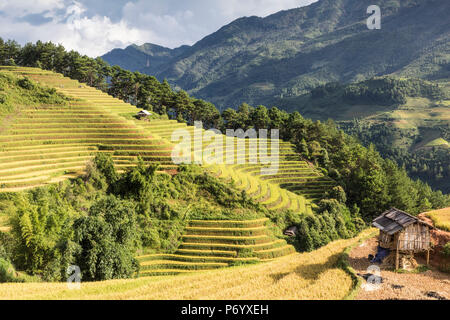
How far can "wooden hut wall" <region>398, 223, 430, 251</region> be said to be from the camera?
15680 mm

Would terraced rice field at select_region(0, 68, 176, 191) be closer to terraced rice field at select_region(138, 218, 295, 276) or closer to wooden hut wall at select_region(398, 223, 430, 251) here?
terraced rice field at select_region(138, 218, 295, 276)

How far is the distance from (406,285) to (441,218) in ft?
32.5

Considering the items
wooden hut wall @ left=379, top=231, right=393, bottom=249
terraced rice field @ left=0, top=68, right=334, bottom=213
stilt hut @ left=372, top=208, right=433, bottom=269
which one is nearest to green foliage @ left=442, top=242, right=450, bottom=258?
stilt hut @ left=372, top=208, right=433, bottom=269

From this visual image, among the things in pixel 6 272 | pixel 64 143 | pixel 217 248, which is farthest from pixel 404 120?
pixel 6 272

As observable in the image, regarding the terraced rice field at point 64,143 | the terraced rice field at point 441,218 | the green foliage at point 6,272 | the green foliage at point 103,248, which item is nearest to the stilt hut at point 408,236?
the terraced rice field at point 441,218

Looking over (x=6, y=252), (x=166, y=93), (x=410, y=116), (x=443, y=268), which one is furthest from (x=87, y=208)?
(x=410, y=116)

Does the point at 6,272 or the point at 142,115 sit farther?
the point at 142,115

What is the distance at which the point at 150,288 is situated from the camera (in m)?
15.0

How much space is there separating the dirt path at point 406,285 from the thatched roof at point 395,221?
245 cm

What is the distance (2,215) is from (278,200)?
2752 centimetres

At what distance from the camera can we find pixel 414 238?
15734mm

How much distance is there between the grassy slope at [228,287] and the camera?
13078 mm

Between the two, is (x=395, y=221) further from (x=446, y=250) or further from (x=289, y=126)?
(x=289, y=126)

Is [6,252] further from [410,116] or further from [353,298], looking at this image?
[410,116]
